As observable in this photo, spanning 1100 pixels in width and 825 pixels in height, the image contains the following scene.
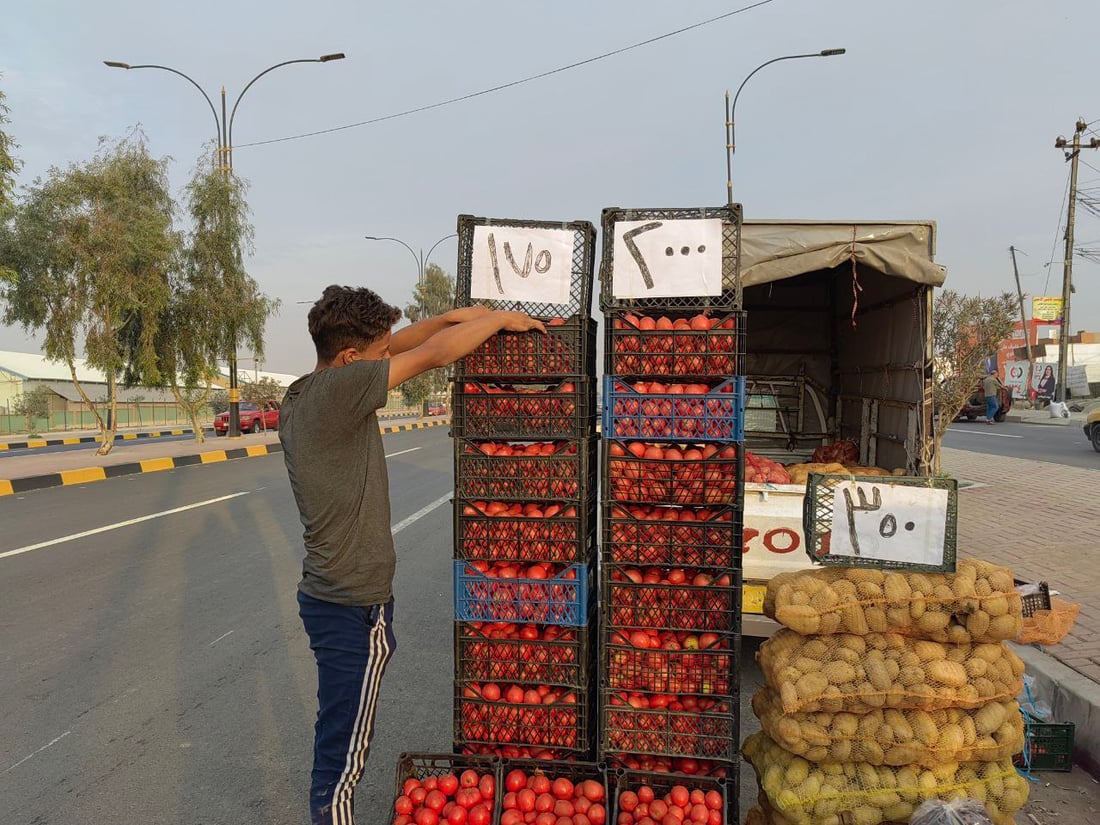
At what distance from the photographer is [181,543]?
829cm

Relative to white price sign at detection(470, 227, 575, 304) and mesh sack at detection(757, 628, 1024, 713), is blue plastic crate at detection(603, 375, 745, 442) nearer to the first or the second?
white price sign at detection(470, 227, 575, 304)

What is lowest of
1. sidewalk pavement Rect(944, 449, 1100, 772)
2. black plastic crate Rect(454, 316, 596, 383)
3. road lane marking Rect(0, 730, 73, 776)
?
road lane marking Rect(0, 730, 73, 776)

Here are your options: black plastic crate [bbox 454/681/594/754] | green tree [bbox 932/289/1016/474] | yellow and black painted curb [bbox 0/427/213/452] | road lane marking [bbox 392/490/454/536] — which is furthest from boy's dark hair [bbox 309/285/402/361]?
yellow and black painted curb [bbox 0/427/213/452]

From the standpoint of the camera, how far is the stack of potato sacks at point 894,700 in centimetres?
270

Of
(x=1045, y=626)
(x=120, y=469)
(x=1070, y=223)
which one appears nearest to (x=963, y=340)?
(x=1045, y=626)

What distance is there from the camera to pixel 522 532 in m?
2.98

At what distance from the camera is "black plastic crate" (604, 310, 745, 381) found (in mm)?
2924

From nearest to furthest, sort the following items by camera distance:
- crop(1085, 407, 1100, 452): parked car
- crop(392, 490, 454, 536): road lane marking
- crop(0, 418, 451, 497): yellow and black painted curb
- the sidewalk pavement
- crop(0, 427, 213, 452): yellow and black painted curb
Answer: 1. the sidewalk pavement
2. crop(392, 490, 454, 536): road lane marking
3. crop(0, 418, 451, 497): yellow and black painted curb
4. crop(1085, 407, 1100, 452): parked car
5. crop(0, 427, 213, 452): yellow and black painted curb

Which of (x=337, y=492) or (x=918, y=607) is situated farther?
(x=918, y=607)

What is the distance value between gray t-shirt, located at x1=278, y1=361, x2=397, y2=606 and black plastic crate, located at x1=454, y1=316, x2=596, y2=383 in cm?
60

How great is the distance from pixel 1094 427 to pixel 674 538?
61.8 ft

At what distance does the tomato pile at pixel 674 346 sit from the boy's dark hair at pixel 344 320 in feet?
3.21

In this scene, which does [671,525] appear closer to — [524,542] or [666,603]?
[666,603]

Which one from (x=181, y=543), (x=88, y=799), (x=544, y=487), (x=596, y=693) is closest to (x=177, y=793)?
(x=88, y=799)
